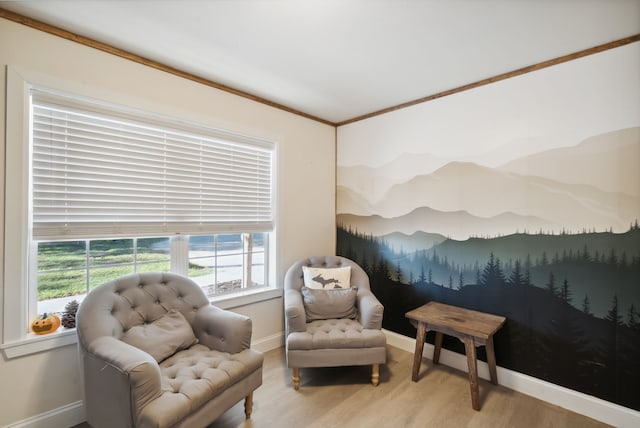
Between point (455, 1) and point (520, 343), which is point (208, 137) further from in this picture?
point (520, 343)

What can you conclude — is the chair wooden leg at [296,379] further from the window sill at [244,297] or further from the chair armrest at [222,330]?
the window sill at [244,297]

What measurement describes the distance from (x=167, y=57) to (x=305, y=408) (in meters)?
2.70

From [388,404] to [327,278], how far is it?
1100 mm

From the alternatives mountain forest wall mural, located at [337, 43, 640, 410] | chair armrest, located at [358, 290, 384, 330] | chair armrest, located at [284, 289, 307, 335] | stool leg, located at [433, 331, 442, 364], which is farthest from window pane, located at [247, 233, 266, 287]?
stool leg, located at [433, 331, 442, 364]

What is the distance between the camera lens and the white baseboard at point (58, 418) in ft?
5.48

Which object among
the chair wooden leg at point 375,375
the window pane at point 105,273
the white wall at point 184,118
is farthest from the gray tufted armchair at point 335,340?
the window pane at point 105,273

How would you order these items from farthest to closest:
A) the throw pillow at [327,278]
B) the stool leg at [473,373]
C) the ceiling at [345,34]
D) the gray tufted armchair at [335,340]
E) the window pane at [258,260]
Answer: the window pane at [258,260] < the throw pillow at [327,278] < the gray tufted armchair at [335,340] < the stool leg at [473,373] < the ceiling at [345,34]

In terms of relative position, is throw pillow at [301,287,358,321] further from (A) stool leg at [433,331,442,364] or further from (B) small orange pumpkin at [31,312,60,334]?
(B) small orange pumpkin at [31,312,60,334]

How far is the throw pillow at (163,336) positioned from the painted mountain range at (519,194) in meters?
2.05

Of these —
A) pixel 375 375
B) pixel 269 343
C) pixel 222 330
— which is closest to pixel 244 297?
pixel 269 343

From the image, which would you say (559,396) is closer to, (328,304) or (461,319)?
(461,319)

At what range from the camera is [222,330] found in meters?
1.88

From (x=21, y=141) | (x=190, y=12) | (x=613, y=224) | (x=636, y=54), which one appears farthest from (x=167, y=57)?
(x=613, y=224)

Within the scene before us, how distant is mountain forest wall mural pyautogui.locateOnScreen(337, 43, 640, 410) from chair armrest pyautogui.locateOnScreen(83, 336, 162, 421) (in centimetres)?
232
